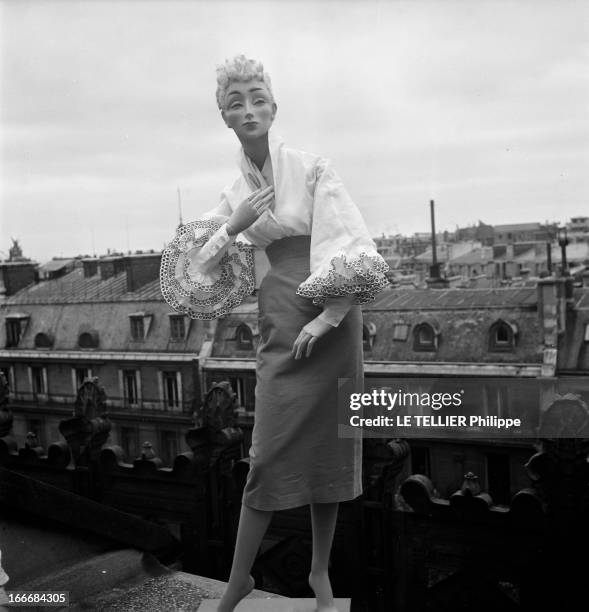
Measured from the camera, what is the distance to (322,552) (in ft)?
10.9

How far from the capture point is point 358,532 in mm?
3910

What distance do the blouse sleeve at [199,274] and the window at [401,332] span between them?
67.3 ft

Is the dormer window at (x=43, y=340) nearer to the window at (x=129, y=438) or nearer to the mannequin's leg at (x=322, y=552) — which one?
the window at (x=129, y=438)

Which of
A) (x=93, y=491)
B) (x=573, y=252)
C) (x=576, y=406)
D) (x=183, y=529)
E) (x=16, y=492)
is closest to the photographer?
(x=576, y=406)

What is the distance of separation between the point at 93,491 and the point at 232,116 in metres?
2.69

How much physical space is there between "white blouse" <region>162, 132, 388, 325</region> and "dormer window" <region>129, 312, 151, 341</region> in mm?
24794

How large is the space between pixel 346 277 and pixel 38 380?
1123 inches

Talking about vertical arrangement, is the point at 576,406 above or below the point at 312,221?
below

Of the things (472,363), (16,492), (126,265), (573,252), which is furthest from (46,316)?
(16,492)

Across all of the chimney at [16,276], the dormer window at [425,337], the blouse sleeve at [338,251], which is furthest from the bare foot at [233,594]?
the chimney at [16,276]

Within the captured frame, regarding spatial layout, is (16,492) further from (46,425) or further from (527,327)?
(46,425)

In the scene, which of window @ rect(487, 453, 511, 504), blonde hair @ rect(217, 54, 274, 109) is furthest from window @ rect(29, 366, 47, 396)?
blonde hair @ rect(217, 54, 274, 109)

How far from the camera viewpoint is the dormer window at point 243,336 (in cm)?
2608

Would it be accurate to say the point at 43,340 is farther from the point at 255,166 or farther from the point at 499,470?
the point at 255,166
